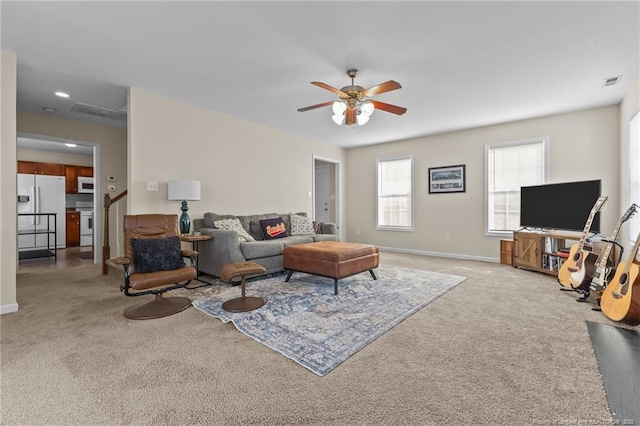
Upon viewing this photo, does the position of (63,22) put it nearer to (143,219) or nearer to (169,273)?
(143,219)

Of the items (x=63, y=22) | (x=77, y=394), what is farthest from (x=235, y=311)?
(x=63, y=22)

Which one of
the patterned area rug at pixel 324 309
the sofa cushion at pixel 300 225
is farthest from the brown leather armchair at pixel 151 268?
the sofa cushion at pixel 300 225

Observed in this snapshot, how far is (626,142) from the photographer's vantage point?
12.6 feet

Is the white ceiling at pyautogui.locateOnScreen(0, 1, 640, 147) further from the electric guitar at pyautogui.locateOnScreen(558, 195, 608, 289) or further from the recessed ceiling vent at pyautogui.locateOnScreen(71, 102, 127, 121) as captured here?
the electric guitar at pyautogui.locateOnScreen(558, 195, 608, 289)

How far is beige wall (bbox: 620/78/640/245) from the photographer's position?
11.3ft

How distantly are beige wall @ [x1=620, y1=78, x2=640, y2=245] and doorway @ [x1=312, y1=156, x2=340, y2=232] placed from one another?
16.5 ft

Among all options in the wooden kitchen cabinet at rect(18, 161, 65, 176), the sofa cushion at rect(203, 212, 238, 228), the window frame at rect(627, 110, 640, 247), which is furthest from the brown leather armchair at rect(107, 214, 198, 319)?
the wooden kitchen cabinet at rect(18, 161, 65, 176)

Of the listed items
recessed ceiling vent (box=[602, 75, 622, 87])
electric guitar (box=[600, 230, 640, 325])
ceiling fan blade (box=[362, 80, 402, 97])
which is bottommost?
electric guitar (box=[600, 230, 640, 325])

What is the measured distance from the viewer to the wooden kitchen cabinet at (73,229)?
24.7ft

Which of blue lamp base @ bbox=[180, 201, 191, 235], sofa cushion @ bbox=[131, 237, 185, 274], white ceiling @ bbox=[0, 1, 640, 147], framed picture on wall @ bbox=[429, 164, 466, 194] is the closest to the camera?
white ceiling @ bbox=[0, 1, 640, 147]

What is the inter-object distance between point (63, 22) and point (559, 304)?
5274mm

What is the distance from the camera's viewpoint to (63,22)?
2.41 metres

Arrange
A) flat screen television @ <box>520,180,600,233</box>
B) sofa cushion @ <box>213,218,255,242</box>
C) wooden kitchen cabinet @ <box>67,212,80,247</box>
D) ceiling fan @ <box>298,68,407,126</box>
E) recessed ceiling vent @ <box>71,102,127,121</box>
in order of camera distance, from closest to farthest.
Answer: ceiling fan @ <box>298,68,407,126</box> → flat screen television @ <box>520,180,600,233</box> → sofa cushion @ <box>213,218,255,242</box> → recessed ceiling vent @ <box>71,102,127,121</box> → wooden kitchen cabinet @ <box>67,212,80,247</box>

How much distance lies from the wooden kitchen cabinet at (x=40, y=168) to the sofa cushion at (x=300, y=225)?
6443 millimetres
